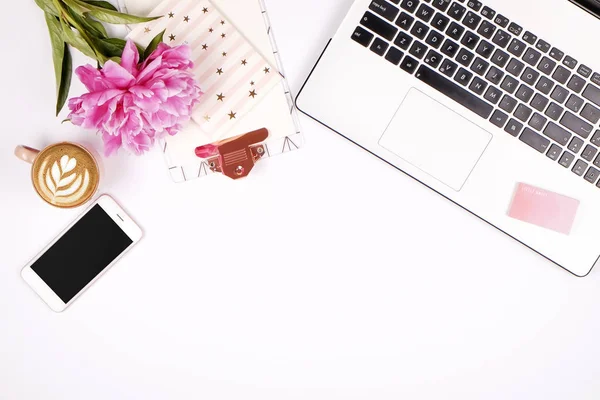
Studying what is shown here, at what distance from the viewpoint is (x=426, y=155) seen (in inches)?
25.8

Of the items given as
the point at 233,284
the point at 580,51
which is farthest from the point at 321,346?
the point at 580,51

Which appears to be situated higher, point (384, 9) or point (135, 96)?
point (384, 9)

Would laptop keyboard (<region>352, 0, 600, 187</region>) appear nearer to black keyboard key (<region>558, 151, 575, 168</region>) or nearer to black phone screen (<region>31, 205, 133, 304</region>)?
black keyboard key (<region>558, 151, 575, 168</region>)

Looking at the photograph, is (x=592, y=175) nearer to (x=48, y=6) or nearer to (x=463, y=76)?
(x=463, y=76)

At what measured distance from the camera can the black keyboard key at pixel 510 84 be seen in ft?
2.04

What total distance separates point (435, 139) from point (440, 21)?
0.48 feet

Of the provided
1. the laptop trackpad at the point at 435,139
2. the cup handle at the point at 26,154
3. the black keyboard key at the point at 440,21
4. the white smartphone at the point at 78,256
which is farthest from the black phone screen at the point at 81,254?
the black keyboard key at the point at 440,21

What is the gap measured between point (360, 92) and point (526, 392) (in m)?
0.49

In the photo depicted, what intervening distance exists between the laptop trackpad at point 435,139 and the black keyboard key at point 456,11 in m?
0.10

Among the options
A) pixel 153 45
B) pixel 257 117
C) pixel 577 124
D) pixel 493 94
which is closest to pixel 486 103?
pixel 493 94

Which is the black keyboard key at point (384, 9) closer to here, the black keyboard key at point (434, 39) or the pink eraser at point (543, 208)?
the black keyboard key at point (434, 39)

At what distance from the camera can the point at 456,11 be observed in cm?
62

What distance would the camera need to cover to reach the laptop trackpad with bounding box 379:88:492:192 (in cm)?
64

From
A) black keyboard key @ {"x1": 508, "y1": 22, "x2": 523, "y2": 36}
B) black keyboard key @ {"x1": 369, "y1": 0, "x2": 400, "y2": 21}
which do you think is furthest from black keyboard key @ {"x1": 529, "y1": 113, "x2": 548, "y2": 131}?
black keyboard key @ {"x1": 369, "y1": 0, "x2": 400, "y2": 21}
